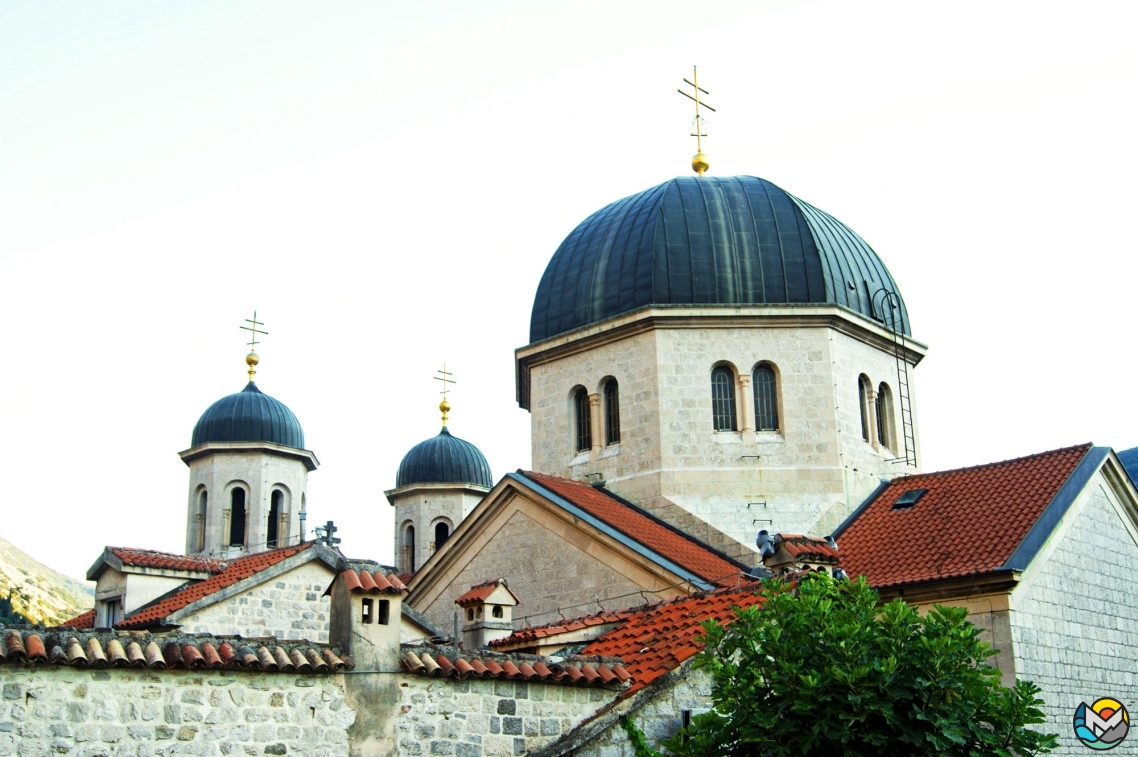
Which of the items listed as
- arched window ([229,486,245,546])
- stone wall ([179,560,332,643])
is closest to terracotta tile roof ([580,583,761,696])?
stone wall ([179,560,332,643])

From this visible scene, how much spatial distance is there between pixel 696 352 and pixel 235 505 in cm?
1978

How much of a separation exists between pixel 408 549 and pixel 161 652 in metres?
34.1

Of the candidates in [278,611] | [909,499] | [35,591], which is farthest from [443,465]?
[35,591]

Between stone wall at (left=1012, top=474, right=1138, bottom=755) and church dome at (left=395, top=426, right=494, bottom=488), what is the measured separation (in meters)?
26.4

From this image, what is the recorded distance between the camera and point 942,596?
1781cm

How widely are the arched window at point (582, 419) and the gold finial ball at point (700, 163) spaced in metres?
6.18

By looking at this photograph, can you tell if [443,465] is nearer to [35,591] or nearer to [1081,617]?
[1081,617]

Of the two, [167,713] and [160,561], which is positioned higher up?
[160,561]

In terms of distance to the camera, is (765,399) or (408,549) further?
(408,549)

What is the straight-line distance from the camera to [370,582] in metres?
10.8

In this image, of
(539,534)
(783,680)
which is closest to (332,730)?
(783,680)

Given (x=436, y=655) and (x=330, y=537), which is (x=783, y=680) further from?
(x=330, y=537)

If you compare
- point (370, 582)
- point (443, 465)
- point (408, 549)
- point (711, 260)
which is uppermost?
point (443, 465)

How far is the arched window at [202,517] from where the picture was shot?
38.4 meters
